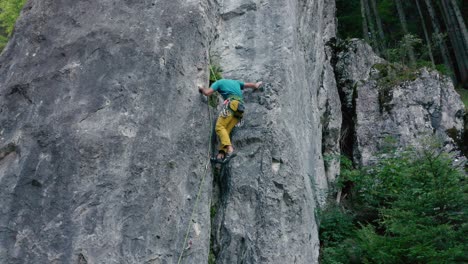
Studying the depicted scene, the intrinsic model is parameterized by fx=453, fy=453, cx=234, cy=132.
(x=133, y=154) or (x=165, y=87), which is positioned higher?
(x=165, y=87)

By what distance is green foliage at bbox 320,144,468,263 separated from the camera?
7.36 meters

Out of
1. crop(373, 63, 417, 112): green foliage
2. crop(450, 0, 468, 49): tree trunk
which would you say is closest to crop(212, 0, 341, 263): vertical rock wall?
crop(373, 63, 417, 112): green foliage

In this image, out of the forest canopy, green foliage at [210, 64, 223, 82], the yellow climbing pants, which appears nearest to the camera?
the yellow climbing pants

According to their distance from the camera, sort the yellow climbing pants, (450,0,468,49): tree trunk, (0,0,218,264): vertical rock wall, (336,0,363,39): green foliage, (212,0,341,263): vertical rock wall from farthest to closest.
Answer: (336,0,363,39): green foliage, (450,0,468,49): tree trunk, the yellow climbing pants, (212,0,341,263): vertical rock wall, (0,0,218,264): vertical rock wall

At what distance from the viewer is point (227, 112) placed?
7180 mm

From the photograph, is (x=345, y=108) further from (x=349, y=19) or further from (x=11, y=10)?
(x=11, y=10)

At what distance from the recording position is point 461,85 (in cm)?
1981

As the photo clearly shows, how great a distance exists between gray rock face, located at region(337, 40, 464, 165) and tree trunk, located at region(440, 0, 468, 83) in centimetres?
853

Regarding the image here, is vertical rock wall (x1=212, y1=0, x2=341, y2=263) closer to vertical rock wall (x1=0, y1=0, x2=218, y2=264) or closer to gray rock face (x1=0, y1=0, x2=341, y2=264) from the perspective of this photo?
gray rock face (x1=0, y1=0, x2=341, y2=264)

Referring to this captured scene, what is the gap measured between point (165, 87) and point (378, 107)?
7.50 m

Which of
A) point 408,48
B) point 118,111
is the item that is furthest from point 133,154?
point 408,48

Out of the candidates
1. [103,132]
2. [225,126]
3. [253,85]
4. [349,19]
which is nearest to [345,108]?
[253,85]

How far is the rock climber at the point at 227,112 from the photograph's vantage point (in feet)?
23.3

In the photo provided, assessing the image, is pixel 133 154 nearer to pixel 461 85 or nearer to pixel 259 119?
pixel 259 119
